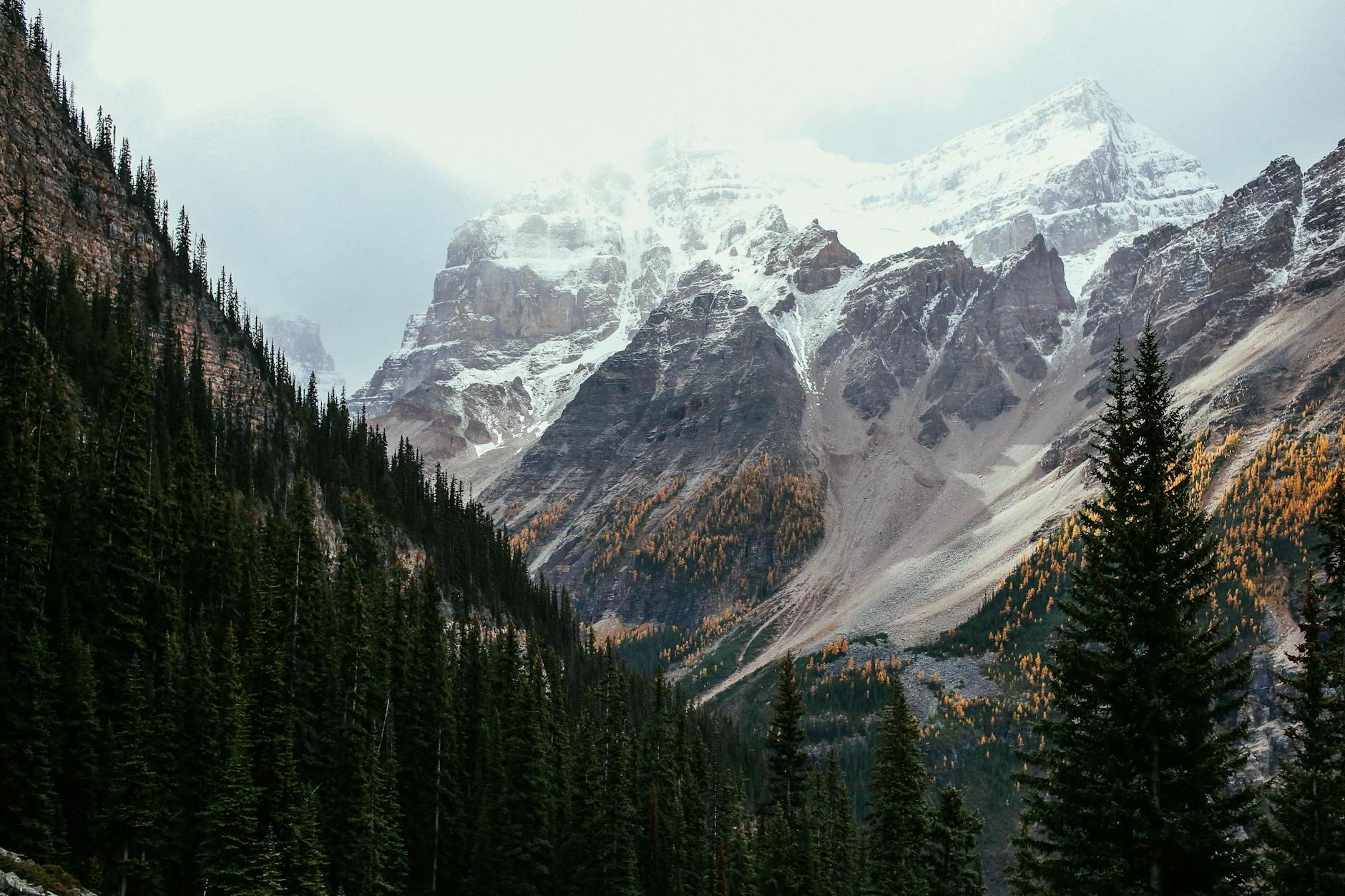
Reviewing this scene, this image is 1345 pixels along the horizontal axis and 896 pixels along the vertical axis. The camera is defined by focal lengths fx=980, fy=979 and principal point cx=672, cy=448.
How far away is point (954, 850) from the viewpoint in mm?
46969

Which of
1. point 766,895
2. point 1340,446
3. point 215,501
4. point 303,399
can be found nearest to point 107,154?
point 303,399

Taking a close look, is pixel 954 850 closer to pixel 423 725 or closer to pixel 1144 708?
pixel 1144 708

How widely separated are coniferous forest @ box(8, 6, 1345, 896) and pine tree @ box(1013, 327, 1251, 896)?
78 millimetres

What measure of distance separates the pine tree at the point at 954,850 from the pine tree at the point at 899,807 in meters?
1.04

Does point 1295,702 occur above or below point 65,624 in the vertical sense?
below

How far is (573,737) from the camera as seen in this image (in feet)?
239

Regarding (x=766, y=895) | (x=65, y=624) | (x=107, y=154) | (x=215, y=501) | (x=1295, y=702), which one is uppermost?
(x=107, y=154)

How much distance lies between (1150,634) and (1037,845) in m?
5.79

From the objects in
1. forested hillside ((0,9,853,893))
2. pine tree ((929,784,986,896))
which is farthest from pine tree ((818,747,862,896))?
pine tree ((929,784,986,896))

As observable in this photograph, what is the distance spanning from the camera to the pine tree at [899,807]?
49.3 metres

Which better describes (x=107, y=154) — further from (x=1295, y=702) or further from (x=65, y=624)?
(x=1295, y=702)

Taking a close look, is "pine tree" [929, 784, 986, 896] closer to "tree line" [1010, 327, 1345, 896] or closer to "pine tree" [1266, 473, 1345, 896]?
"pine tree" [1266, 473, 1345, 896]

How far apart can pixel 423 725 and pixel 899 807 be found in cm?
3049

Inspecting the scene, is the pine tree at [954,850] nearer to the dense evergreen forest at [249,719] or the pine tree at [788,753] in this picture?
the dense evergreen forest at [249,719]
